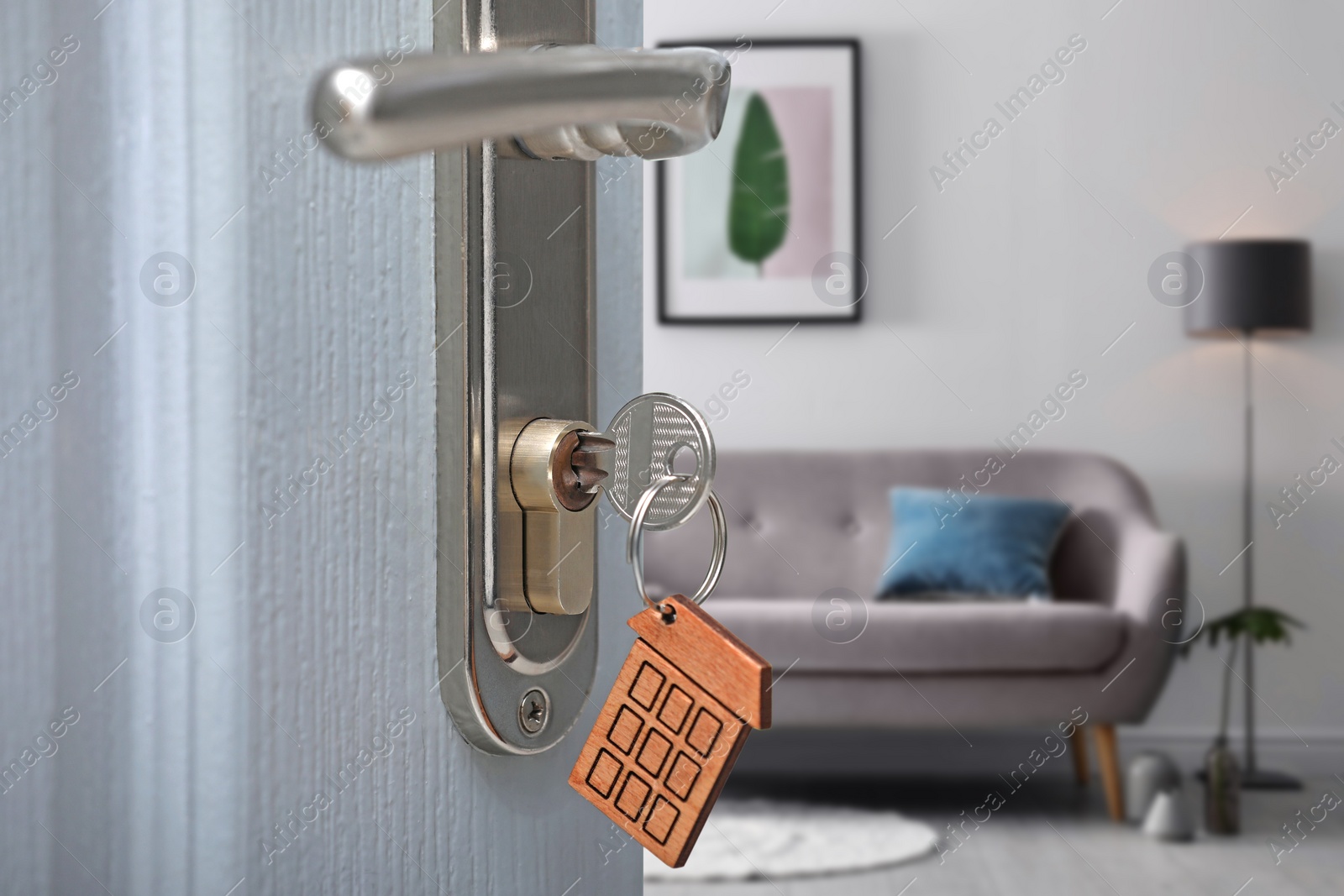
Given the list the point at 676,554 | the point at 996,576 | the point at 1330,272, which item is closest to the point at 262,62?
the point at 996,576

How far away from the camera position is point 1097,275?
3.28 metres

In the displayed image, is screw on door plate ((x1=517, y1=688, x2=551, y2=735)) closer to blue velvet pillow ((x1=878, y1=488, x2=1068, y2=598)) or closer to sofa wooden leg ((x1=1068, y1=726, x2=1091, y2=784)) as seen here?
blue velvet pillow ((x1=878, y1=488, x2=1068, y2=598))

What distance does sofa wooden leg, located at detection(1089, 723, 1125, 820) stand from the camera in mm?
2570

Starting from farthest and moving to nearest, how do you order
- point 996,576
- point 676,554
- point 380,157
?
point 676,554, point 996,576, point 380,157

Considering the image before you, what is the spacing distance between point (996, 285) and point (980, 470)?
563mm

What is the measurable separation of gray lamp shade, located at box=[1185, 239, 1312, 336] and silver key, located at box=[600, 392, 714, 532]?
301cm

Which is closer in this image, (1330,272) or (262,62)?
(262,62)

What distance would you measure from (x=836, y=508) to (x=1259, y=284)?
A: 1189 mm

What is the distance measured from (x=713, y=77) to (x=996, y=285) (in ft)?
10.7

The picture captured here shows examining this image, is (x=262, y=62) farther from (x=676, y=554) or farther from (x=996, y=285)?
(x=996, y=285)

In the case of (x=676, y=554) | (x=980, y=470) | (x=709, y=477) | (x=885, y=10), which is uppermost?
(x=885, y=10)

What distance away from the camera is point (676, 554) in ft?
10.2

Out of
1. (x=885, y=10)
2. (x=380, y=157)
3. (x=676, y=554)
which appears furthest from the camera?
(x=885, y=10)

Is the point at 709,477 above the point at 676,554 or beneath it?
above
